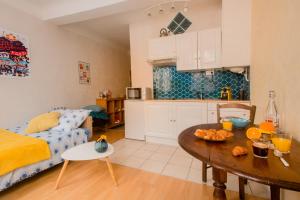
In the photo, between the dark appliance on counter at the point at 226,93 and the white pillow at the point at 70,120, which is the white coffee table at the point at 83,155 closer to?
the white pillow at the point at 70,120

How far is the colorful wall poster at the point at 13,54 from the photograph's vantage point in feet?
8.30

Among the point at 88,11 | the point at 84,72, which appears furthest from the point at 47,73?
the point at 88,11

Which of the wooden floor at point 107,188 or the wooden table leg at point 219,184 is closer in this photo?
the wooden table leg at point 219,184

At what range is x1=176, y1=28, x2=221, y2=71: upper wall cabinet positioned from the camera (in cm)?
273

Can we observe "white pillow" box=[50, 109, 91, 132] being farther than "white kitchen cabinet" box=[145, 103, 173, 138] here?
No

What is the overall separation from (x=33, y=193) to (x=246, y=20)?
3548mm

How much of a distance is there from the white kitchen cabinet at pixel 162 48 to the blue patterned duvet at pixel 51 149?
192 cm

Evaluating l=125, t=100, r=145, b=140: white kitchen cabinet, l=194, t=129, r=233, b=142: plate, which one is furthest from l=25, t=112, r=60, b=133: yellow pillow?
l=194, t=129, r=233, b=142: plate

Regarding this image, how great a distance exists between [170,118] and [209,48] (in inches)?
56.0

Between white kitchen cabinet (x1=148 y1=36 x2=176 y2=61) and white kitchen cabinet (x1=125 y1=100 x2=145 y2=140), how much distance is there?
993 millimetres

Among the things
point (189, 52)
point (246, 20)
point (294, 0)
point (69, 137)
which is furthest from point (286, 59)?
point (69, 137)

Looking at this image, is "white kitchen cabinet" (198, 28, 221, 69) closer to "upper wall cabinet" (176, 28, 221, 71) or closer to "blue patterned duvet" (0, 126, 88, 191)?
"upper wall cabinet" (176, 28, 221, 71)

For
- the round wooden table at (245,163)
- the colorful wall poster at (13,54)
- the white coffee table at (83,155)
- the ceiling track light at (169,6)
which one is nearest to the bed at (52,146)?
the white coffee table at (83,155)

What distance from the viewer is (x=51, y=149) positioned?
6.76 ft
